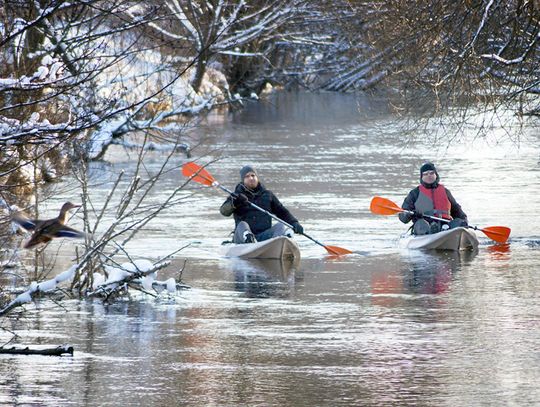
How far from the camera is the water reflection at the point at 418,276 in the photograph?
14.1 metres

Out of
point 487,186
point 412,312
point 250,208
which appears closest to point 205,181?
point 250,208

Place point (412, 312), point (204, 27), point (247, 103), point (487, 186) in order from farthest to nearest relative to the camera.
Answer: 1. point (247, 103)
2. point (204, 27)
3. point (487, 186)
4. point (412, 312)

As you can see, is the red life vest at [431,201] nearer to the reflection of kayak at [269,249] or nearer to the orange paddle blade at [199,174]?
the reflection of kayak at [269,249]

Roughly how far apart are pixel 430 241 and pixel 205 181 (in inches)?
121

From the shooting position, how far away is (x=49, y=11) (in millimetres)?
7770

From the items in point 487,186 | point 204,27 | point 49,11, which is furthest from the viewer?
point 204,27

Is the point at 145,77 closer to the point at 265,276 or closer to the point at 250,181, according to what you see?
the point at 250,181

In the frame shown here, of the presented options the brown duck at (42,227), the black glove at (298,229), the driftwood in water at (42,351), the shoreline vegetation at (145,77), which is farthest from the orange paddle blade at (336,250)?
the brown duck at (42,227)

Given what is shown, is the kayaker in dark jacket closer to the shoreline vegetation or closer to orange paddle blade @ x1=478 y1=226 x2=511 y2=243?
the shoreline vegetation

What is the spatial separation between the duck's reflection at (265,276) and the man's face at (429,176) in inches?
92.5

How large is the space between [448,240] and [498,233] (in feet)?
3.10

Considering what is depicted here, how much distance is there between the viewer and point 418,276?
15.6 meters

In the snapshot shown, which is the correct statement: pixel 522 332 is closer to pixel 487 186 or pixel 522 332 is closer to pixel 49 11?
pixel 49 11

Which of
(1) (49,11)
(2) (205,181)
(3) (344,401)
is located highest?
(1) (49,11)
